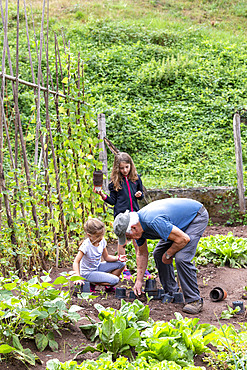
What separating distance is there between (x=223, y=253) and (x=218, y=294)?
1.29 m

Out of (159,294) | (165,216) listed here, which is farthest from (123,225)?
(159,294)

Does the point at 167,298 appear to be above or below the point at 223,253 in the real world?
above

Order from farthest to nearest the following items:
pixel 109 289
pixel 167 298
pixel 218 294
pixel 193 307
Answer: pixel 109 289 → pixel 218 294 → pixel 167 298 → pixel 193 307

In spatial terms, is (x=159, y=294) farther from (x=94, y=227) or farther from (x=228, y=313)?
(x=94, y=227)

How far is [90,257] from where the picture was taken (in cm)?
411

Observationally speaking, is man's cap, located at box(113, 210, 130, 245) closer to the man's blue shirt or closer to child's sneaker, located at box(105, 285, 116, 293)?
the man's blue shirt

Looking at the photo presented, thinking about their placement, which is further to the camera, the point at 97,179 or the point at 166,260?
the point at 97,179

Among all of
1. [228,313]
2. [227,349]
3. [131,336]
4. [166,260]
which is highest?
[131,336]

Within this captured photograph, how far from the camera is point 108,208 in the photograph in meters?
6.30

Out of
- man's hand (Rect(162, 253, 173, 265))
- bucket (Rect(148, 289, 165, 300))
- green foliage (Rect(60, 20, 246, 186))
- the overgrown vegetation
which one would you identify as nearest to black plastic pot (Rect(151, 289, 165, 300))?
bucket (Rect(148, 289, 165, 300))

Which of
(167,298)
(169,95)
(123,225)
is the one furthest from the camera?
(169,95)

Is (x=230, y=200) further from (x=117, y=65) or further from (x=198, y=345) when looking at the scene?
(x=117, y=65)

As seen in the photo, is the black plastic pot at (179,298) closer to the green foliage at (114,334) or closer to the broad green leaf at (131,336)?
the green foliage at (114,334)

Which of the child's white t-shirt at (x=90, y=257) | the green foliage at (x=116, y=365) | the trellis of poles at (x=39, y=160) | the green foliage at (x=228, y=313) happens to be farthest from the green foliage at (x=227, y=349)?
the trellis of poles at (x=39, y=160)
